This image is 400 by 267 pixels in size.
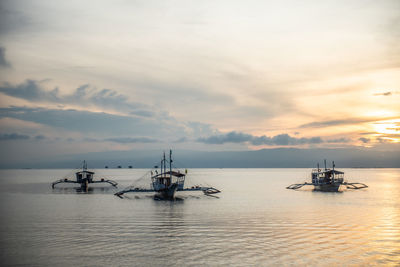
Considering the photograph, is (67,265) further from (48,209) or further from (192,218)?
(48,209)

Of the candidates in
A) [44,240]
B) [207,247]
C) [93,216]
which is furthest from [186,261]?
[93,216]

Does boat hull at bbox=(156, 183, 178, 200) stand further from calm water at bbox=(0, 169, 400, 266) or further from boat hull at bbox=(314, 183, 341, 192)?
boat hull at bbox=(314, 183, 341, 192)

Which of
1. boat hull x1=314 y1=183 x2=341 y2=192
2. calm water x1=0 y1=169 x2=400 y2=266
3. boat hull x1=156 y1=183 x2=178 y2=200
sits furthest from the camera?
boat hull x1=314 y1=183 x2=341 y2=192

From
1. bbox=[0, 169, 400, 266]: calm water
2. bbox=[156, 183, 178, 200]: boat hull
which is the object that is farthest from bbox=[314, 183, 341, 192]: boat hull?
bbox=[156, 183, 178, 200]: boat hull

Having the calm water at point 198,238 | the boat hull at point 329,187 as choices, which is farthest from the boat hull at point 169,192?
the boat hull at point 329,187

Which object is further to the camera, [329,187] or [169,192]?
[329,187]

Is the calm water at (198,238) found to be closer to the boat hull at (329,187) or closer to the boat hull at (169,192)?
the boat hull at (169,192)

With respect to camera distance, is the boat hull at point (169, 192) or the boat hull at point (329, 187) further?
the boat hull at point (329, 187)

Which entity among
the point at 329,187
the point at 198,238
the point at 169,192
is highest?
the point at 169,192

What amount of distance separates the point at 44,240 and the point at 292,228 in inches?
1055

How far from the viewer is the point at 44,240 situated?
112ft

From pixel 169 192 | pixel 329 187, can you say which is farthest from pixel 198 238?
pixel 329 187

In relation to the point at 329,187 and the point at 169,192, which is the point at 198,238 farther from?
the point at 329,187

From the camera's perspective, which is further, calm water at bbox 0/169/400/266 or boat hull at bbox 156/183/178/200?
boat hull at bbox 156/183/178/200
